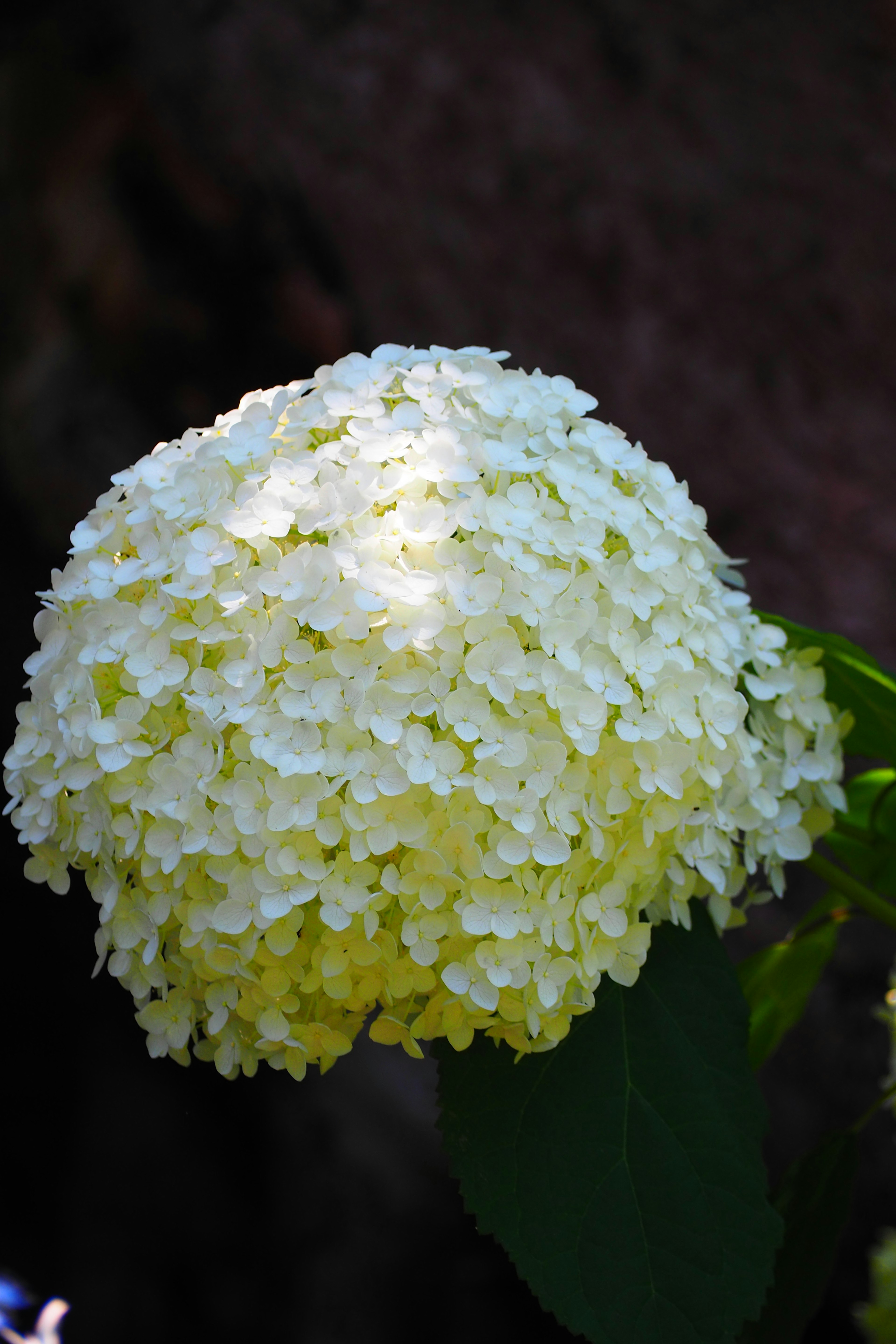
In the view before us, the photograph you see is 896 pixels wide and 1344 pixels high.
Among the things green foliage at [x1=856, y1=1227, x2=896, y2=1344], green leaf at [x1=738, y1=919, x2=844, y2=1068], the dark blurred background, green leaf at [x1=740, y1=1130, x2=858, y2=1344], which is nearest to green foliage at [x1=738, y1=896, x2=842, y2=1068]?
green leaf at [x1=738, y1=919, x2=844, y2=1068]

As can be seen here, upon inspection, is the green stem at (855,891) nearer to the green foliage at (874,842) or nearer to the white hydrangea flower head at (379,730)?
Answer: the green foliage at (874,842)

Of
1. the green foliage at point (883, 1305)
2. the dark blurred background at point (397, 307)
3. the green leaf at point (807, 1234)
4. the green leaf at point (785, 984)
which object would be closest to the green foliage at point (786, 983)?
the green leaf at point (785, 984)

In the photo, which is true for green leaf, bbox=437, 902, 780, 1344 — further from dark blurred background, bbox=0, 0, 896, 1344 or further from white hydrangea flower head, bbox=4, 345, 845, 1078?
dark blurred background, bbox=0, 0, 896, 1344

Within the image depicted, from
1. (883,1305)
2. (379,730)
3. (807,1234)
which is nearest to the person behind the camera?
(379,730)

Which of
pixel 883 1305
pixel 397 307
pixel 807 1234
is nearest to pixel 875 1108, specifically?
pixel 807 1234

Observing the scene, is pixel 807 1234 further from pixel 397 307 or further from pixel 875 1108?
pixel 397 307

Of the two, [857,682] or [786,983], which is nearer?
[857,682]

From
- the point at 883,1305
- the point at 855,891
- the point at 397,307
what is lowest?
the point at 883,1305
